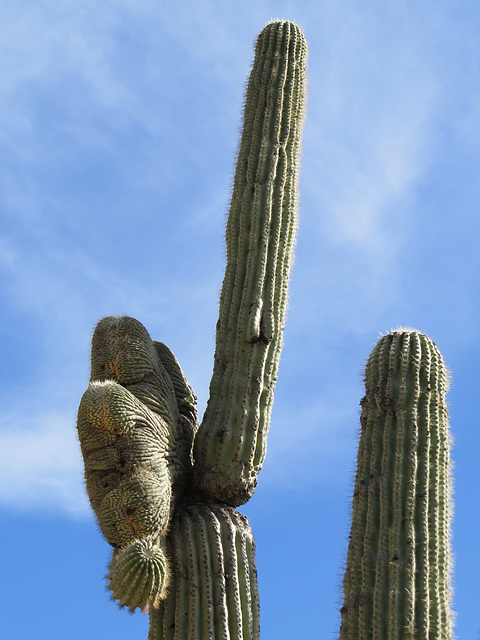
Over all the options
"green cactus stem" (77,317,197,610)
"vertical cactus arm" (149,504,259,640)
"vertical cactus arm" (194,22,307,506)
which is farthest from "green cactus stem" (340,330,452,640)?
"green cactus stem" (77,317,197,610)

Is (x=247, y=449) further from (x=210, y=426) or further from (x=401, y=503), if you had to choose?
(x=401, y=503)

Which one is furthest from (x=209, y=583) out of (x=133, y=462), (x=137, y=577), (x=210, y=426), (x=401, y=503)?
(x=401, y=503)

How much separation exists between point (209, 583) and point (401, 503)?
1.58 meters

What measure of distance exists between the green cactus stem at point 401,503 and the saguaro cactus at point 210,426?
1.21m

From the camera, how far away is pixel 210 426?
20.7 feet

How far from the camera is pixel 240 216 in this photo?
22.3 ft

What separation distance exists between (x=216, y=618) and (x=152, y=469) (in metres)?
1.02

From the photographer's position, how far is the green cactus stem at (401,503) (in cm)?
449

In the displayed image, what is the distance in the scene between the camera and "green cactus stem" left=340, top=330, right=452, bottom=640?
4.49 metres

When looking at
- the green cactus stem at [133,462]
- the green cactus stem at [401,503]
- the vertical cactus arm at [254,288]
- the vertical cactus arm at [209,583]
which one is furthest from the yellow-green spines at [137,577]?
the green cactus stem at [401,503]

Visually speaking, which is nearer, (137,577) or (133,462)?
(137,577)

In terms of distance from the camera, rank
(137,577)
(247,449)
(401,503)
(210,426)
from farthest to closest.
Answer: (210,426) < (247,449) < (137,577) < (401,503)

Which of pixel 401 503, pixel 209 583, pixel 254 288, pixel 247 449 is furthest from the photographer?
pixel 254 288

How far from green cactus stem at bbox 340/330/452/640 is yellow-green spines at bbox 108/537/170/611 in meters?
1.26
